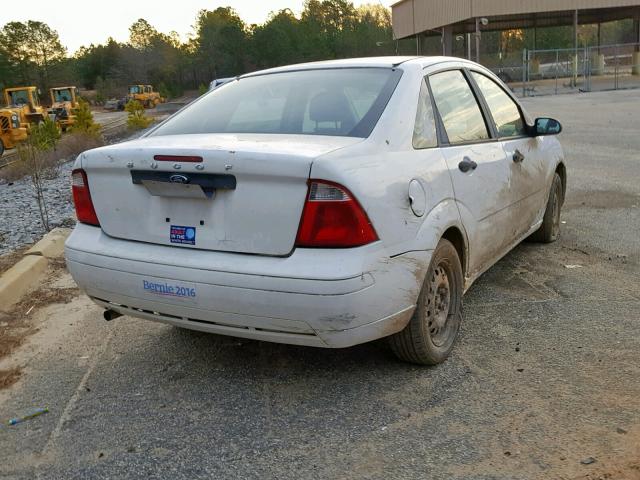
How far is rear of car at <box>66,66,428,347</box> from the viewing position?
2924mm

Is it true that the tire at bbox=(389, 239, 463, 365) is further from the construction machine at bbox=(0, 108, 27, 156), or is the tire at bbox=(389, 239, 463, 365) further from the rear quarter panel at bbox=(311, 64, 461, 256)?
the construction machine at bbox=(0, 108, 27, 156)

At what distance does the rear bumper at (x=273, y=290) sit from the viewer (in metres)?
2.91

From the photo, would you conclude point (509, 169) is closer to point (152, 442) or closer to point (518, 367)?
point (518, 367)

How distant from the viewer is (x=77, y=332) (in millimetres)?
A: 4496

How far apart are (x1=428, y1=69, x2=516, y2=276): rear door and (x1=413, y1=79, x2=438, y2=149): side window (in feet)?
0.30

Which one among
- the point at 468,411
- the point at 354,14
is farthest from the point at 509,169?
the point at 354,14

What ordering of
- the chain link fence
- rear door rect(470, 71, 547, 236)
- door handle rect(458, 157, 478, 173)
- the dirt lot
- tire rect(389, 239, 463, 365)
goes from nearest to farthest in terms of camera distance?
the dirt lot
tire rect(389, 239, 463, 365)
door handle rect(458, 157, 478, 173)
rear door rect(470, 71, 547, 236)
the chain link fence

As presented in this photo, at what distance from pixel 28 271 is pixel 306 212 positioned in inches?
142

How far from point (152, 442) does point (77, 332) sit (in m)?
1.76

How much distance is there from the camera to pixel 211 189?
3105mm

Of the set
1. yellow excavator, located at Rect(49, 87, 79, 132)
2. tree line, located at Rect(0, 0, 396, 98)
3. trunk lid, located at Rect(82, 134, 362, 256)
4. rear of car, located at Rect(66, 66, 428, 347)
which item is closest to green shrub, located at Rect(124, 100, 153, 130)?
yellow excavator, located at Rect(49, 87, 79, 132)

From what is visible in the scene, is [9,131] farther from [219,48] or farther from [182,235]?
[219,48]

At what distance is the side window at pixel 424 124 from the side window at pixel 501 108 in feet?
3.16

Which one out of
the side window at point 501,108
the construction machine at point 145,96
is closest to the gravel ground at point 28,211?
the side window at point 501,108
